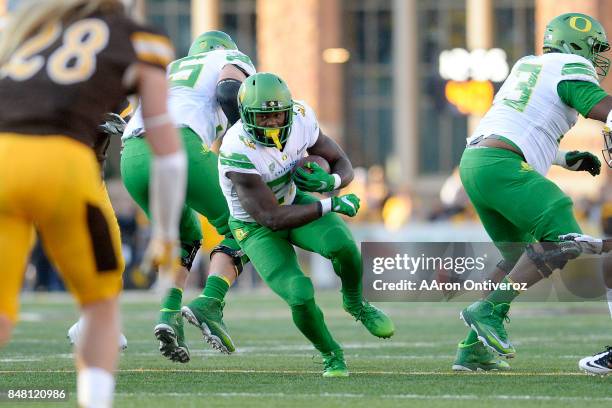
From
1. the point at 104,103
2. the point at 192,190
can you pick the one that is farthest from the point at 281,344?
the point at 104,103

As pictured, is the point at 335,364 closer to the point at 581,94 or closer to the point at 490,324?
the point at 490,324

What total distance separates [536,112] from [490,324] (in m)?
1.10

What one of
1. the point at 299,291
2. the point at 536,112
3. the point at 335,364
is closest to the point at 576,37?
the point at 536,112

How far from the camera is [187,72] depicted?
8195 mm

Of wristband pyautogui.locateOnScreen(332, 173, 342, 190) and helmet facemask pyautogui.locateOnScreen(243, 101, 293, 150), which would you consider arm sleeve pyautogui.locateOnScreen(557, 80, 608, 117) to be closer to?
wristband pyautogui.locateOnScreen(332, 173, 342, 190)

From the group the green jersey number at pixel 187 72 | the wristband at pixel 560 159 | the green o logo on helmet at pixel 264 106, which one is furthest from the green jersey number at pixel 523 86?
the green jersey number at pixel 187 72

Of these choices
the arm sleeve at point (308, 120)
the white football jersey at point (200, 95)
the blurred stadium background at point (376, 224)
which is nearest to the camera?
the blurred stadium background at point (376, 224)

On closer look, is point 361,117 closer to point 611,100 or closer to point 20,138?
point 611,100

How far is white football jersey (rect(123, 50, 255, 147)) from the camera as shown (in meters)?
8.05

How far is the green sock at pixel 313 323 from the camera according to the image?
699cm

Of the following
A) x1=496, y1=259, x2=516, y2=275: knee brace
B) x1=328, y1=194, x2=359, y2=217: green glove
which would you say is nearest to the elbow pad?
x1=328, y1=194, x2=359, y2=217: green glove

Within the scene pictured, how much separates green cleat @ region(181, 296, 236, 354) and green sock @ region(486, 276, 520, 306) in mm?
1435

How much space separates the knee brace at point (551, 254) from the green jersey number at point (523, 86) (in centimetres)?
72

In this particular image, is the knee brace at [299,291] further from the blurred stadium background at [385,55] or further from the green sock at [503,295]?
the blurred stadium background at [385,55]
